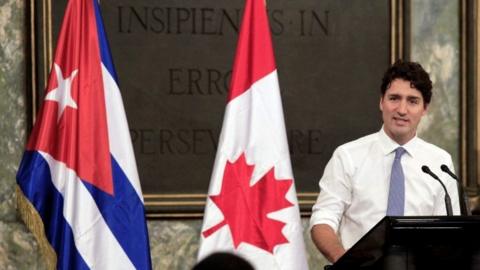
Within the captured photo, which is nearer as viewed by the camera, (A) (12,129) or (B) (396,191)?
(B) (396,191)

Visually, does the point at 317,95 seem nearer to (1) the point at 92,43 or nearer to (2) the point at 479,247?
(1) the point at 92,43

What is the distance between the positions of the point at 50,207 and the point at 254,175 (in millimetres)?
908

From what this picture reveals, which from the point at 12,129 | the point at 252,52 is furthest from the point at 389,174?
the point at 12,129

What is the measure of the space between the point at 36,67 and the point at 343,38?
1.64 meters

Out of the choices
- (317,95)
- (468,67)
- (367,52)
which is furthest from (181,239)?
(468,67)

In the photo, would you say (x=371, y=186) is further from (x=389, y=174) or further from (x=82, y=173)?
(x=82, y=173)

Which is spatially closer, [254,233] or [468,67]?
[254,233]

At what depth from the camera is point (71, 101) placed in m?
4.97

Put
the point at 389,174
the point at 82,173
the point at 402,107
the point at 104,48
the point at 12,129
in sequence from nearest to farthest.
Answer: the point at 402,107 < the point at 389,174 < the point at 82,173 < the point at 104,48 < the point at 12,129

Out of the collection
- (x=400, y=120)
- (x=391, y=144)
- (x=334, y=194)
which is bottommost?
(x=334, y=194)

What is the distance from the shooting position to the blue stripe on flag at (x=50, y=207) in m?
4.89

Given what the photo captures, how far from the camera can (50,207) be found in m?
4.94

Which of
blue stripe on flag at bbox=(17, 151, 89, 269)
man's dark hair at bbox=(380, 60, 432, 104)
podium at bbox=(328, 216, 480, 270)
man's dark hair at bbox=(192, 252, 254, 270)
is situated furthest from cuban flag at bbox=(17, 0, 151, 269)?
man's dark hair at bbox=(192, 252, 254, 270)

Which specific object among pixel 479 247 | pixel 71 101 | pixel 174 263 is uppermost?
pixel 71 101
